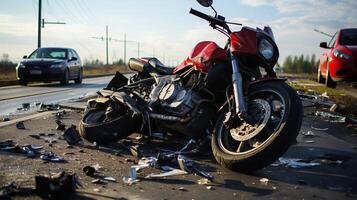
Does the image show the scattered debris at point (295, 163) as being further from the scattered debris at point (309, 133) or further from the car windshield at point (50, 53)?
the car windshield at point (50, 53)

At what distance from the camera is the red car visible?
473 inches

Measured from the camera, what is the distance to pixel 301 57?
72750 millimetres

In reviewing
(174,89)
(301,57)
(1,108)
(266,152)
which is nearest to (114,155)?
(174,89)

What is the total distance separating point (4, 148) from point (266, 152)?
9.35ft

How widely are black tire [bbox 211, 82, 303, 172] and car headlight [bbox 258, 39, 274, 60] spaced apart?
17.7 inches

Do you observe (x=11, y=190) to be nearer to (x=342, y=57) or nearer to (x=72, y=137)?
(x=72, y=137)

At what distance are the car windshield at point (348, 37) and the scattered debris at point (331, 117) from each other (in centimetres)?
500

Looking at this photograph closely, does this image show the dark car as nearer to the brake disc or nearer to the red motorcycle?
the red motorcycle

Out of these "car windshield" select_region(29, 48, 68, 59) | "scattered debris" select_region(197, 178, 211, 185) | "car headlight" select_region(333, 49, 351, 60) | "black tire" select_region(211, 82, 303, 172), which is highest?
"car headlight" select_region(333, 49, 351, 60)

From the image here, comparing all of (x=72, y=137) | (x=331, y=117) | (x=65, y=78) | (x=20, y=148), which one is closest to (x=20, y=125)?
(x=72, y=137)

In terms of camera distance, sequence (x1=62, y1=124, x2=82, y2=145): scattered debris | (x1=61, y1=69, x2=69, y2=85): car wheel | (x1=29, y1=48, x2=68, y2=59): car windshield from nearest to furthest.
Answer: (x1=62, y1=124, x2=82, y2=145): scattered debris, (x1=61, y1=69, x2=69, y2=85): car wheel, (x1=29, y1=48, x2=68, y2=59): car windshield

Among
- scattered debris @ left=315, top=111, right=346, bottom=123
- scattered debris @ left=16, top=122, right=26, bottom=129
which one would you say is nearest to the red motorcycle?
scattered debris @ left=16, top=122, right=26, bottom=129

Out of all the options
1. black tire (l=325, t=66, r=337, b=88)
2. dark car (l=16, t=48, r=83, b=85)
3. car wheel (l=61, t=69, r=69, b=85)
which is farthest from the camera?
car wheel (l=61, t=69, r=69, b=85)

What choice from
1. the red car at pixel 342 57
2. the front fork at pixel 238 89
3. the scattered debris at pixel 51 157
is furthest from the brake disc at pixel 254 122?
the red car at pixel 342 57
